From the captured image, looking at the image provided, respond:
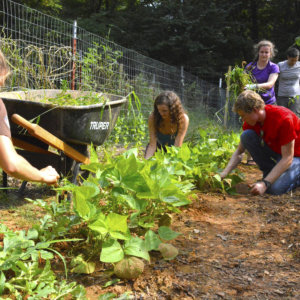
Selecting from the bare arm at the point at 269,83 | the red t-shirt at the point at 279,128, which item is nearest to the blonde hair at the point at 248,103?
the red t-shirt at the point at 279,128

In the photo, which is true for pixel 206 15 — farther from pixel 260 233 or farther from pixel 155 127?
pixel 260 233

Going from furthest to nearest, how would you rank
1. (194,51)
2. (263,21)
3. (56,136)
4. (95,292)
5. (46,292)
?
Result: (263,21) < (194,51) < (56,136) < (95,292) < (46,292)

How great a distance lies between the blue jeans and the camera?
3006 millimetres

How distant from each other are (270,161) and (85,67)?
287 cm

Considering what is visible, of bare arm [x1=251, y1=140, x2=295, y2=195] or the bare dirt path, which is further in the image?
bare arm [x1=251, y1=140, x2=295, y2=195]

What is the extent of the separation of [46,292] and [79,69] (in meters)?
3.84

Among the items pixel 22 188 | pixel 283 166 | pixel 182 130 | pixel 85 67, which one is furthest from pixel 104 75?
pixel 283 166

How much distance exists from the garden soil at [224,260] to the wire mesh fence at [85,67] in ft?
5.59

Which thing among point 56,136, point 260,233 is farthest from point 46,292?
point 56,136

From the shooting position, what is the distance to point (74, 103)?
2840 mm

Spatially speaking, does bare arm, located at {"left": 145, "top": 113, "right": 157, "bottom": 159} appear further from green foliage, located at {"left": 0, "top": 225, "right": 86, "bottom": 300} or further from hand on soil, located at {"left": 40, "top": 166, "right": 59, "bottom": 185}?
green foliage, located at {"left": 0, "top": 225, "right": 86, "bottom": 300}

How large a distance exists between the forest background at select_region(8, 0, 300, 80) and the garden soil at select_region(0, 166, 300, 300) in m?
11.8

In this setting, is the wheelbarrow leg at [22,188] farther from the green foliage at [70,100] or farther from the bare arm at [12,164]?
the bare arm at [12,164]

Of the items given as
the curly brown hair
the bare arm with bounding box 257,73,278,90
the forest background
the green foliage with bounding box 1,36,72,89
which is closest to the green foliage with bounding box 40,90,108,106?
the green foliage with bounding box 1,36,72,89
